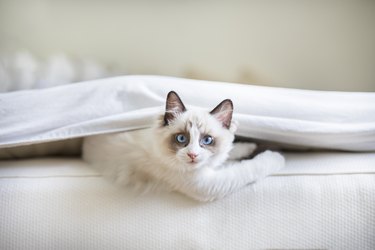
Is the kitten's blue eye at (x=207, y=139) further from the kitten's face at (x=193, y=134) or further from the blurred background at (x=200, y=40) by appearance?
the blurred background at (x=200, y=40)

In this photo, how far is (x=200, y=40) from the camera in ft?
6.23

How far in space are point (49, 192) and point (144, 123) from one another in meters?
0.34

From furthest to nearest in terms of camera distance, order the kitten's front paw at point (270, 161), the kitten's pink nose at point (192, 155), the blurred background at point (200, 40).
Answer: the blurred background at point (200, 40) → the kitten's front paw at point (270, 161) → the kitten's pink nose at point (192, 155)

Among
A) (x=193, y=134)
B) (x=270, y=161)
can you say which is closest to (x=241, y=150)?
(x=270, y=161)

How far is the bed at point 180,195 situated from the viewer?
1.06 meters

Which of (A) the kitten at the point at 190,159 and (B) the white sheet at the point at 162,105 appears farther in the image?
(B) the white sheet at the point at 162,105

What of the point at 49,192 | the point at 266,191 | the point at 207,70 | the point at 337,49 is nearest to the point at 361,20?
the point at 337,49

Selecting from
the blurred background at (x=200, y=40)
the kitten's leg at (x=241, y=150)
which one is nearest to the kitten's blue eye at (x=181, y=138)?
the kitten's leg at (x=241, y=150)

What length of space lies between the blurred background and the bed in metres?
0.66

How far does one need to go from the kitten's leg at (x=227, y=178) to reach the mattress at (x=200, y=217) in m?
0.03

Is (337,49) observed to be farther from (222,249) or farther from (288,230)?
(222,249)

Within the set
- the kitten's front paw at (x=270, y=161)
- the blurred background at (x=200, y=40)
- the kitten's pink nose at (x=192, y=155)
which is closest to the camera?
the kitten's pink nose at (x=192, y=155)

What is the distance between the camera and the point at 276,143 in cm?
125

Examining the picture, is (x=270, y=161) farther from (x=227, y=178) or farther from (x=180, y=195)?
(x=180, y=195)
